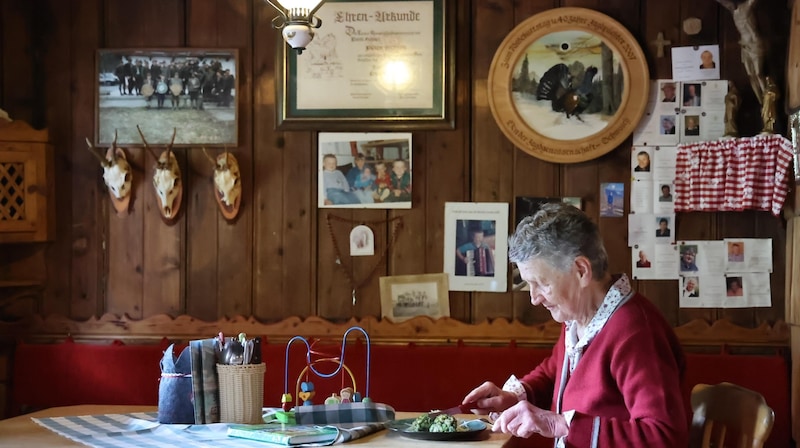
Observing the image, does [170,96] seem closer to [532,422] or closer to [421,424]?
[421,424]

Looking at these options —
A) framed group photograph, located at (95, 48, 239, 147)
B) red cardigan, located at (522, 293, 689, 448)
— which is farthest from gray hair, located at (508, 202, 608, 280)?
framed group photograph, located at (95, 48, 239, 147)

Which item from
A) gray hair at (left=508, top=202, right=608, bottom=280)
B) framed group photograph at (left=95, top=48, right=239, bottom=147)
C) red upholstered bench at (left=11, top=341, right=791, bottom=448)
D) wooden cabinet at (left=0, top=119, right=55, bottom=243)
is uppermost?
framed group photograph at (left=95, top=48, right=239, bottom=147)

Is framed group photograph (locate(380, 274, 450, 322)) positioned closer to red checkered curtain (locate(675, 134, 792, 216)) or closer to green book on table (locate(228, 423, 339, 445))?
red checkered curtain (locate(675, 134, 792, 216))

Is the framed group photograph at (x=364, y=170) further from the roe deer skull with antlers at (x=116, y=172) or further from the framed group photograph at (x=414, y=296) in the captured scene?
the roe deer skull with antlers at (x=116, y=172)

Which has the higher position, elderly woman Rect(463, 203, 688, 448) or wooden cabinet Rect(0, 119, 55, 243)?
wooden cabinet Rect(0, 119, 55, 243)

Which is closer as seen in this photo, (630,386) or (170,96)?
(630,386)

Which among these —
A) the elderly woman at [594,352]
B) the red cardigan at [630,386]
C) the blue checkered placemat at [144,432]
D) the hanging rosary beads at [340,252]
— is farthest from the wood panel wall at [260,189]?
the red cardigan at [630,386]

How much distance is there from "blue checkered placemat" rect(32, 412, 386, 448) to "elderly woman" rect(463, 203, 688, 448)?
1.91 feet

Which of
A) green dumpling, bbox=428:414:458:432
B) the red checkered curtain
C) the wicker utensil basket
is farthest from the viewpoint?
the red checkered curtain

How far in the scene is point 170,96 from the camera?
4301 mm

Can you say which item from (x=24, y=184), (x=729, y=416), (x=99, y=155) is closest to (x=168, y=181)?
(x=99, y=155)

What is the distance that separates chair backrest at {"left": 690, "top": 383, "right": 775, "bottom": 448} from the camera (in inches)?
102

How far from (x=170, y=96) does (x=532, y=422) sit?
2.49 metres

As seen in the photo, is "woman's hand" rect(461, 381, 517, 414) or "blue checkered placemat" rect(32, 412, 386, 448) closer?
"blue checkered placemat" rect(32, 412, 386, 448)
